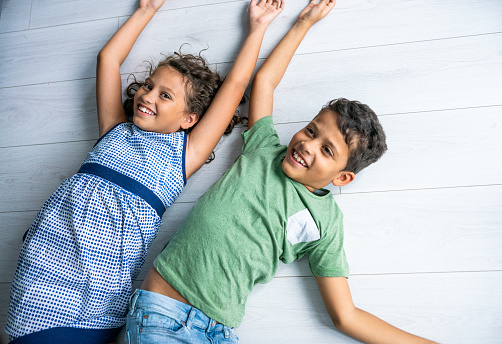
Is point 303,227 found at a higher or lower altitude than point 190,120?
lower

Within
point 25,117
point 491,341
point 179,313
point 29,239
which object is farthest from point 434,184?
point 25,117

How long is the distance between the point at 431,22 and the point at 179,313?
3.51 ft

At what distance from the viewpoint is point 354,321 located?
33.1 inches

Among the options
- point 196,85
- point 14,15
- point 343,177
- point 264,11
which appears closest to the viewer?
point 343,177

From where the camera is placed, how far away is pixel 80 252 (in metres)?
0.83

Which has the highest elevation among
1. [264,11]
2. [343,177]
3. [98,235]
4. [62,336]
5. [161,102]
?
[264,11]

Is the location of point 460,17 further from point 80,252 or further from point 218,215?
point 80,252

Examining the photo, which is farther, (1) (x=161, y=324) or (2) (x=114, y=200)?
(2) (x=114, y=200)

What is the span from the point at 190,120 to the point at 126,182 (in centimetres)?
25

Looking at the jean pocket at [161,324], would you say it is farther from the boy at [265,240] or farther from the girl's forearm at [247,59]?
the girl's forearm at [247,59]

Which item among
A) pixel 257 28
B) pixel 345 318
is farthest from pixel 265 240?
pixel 257 28

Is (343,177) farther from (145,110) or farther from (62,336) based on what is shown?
(62,336)

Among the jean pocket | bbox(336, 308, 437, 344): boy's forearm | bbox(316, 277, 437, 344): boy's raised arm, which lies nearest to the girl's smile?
the jean pocket

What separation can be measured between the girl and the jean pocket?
13 cm
